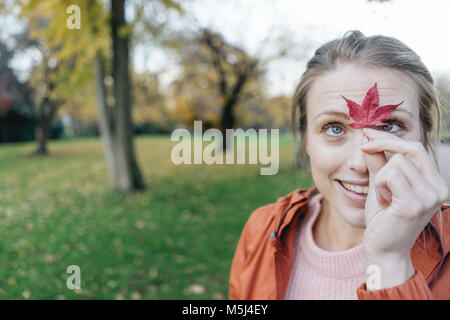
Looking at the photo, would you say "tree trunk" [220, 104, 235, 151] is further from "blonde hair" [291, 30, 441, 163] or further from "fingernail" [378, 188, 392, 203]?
"fingernail" [378, 188, 392, 203]

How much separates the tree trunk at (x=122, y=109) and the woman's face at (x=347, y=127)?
7298 millimetres

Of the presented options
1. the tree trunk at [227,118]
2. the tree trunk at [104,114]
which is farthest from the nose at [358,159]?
the tree trunk at [227,118]

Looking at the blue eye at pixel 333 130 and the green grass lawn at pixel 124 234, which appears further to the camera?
the green grass lawn at pixel 124 234

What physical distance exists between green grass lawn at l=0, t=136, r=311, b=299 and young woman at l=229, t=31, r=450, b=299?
1.83m

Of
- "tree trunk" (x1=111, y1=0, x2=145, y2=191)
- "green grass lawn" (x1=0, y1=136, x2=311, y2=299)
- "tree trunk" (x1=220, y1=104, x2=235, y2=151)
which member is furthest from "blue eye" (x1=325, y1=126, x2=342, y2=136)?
"tree trunk" (x1=220, y1=104, x2=235, y2=151)

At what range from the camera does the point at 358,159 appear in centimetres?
107

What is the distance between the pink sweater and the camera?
1.47 meters

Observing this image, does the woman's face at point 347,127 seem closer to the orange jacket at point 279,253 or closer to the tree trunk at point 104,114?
the orange jacket at point 279,253

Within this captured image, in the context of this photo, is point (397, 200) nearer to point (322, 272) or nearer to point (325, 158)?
point (325, 158)

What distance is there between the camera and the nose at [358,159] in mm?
1065

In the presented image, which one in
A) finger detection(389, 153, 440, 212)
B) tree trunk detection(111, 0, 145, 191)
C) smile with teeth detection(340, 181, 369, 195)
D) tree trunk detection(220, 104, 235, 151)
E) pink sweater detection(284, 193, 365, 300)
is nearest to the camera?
finger detection(389, 153, 440, 212)

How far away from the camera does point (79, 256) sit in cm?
492

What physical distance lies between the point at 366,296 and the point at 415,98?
677 millimetres

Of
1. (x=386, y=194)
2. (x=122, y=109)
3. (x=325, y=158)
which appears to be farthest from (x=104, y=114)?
(x=386, y=194)
